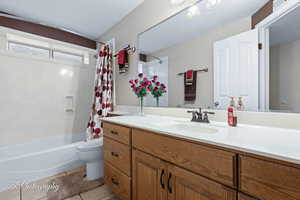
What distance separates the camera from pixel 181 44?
1449mm

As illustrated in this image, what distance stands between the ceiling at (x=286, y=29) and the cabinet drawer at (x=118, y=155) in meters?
1.30

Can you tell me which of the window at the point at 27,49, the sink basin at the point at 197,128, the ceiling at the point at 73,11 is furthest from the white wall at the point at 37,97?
the sink basin at the point at 197,128

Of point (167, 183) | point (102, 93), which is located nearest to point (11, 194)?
point (102, 93)

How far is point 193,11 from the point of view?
4.50 feet

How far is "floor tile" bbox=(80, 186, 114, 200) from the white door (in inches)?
54.9

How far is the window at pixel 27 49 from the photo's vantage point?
89.4 inches

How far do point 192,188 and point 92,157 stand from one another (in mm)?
1308

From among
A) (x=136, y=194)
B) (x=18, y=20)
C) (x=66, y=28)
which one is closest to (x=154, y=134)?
(x=136, y=194)

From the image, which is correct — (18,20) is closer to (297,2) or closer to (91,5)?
(91,5)

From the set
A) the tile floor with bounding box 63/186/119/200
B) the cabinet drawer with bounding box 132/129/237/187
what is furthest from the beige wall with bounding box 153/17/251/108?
the tile floor with bounding box 63/186/119/200

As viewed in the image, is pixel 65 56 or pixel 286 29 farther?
pixel 65 56

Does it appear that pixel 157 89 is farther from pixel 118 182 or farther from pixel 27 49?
pixel 27 49

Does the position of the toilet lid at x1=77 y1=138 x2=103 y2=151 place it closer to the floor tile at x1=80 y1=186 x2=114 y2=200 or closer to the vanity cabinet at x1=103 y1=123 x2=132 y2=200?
the vanity cabinet at x1=103 y1=123 x2=132 y2=200

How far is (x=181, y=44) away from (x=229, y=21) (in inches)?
17.9
